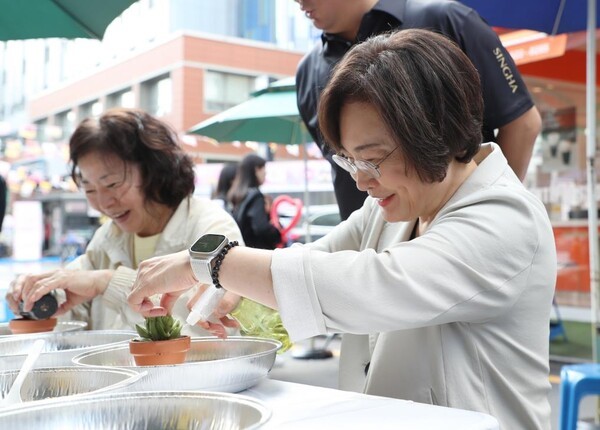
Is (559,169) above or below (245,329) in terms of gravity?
above

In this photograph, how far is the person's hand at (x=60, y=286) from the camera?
1712 mm

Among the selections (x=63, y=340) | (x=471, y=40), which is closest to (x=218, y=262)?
(x=63, y=340)

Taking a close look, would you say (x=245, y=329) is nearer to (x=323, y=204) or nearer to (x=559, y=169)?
(x=559, y=169)

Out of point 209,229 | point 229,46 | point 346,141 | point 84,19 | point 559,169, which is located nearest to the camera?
point 346,141

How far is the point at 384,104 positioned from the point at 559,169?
475 centimetres

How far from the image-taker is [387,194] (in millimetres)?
1206

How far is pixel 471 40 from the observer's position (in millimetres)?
1818

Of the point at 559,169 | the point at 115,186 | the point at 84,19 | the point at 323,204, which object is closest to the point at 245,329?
the point at 115,186

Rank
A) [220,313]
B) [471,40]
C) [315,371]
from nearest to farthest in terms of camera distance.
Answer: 1. [220,313]
2. [471,40]
3. [315,371]

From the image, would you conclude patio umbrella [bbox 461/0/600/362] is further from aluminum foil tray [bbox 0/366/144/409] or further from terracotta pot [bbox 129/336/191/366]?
aluminum foil tray [bbox 0/366/144/409]

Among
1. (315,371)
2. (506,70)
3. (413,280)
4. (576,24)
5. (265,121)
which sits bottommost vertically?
(315,371)

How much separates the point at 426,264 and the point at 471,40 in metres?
0.98

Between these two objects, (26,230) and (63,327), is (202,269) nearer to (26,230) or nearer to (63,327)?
(63,327)

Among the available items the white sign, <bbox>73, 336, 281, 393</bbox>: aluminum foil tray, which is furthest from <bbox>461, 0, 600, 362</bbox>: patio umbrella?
the white sign
